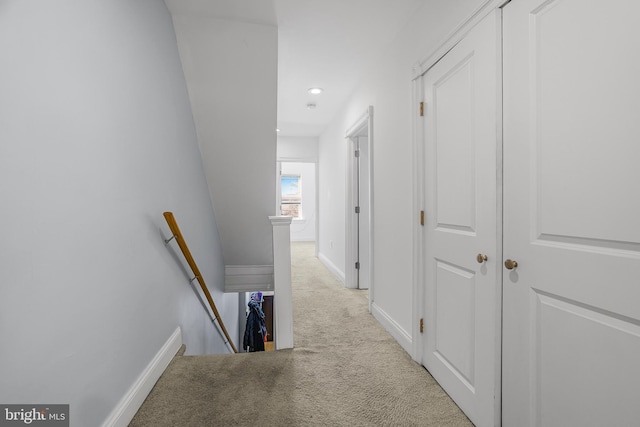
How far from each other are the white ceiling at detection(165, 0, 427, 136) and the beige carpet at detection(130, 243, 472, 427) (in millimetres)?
2321

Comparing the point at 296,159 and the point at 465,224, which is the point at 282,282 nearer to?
the point at 465,224

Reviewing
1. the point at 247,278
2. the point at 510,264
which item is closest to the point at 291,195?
the point at 247,278

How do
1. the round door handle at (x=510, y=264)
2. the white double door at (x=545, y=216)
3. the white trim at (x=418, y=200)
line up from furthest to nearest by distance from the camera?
the white trim at (x=418, y=200), the round door handle at (x=510, y=264), the white double door at (x=545, y=216)

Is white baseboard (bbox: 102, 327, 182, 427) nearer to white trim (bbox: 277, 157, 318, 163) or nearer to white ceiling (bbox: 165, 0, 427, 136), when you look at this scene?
white ceiling (bbox: 165, 0, 427, 136)

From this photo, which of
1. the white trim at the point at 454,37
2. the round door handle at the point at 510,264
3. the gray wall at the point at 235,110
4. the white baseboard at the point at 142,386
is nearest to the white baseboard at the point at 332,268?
the gray wall at the point at 235,110

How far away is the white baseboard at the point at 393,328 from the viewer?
2240mm

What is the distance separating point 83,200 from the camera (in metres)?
1.12

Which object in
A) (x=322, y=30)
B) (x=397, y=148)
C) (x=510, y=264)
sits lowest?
(x=510, y=264)

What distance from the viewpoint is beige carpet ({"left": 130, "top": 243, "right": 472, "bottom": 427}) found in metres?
1.51

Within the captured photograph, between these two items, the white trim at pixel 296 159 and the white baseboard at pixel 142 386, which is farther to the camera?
the white trim at pixel 296 159

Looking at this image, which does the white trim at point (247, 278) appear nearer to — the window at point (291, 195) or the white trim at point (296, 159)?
the white trim at point (296, 159)

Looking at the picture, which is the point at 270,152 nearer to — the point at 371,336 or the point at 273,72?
the point at 273,72

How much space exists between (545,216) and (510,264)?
0.25 metres

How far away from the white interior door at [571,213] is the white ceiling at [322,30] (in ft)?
3.68
